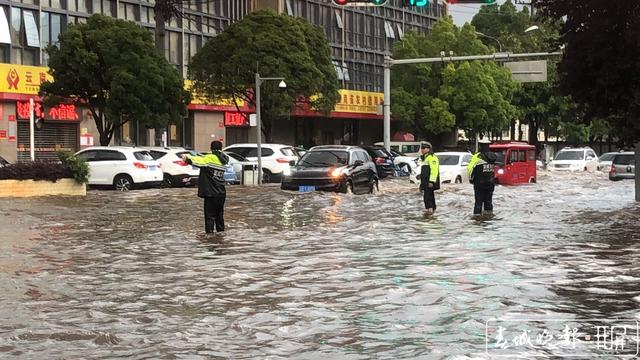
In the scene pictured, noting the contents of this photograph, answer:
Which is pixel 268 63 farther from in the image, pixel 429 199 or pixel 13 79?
pixel 429 199

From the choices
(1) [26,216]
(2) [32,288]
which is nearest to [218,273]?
(2) [32,288]

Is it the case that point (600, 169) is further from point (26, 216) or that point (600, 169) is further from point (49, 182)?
point (26, 216)

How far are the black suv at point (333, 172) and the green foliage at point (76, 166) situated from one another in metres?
5.70

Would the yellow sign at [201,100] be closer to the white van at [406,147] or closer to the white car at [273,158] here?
the white car at [273,158]

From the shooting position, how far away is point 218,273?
9.81 m

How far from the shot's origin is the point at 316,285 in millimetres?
8953

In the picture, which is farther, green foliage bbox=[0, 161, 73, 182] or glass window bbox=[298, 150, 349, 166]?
glass window bbox=[298, 150, 349, 166]

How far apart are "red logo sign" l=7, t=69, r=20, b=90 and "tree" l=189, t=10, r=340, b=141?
8.66 metres

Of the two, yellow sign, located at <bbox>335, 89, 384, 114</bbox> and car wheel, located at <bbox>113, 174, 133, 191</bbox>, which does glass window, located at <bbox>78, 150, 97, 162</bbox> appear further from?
yellow sign, located at <bbox>335, 89, 384, 114</bbox>

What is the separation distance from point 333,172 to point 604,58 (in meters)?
8.97

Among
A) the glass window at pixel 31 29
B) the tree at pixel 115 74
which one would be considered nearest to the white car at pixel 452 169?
the tree at pixel 115 74

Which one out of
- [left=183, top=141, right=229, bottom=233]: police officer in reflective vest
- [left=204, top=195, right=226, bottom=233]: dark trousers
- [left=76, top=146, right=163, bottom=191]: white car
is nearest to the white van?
[left=76, top=146, right=163, bottom=191]: white car

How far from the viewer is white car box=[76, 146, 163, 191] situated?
2580cm

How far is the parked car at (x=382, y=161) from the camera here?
35062mm
